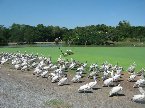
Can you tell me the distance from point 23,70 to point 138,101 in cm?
1332

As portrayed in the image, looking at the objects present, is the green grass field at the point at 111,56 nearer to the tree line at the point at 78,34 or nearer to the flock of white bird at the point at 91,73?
the flock of white bird at the point at 91,73

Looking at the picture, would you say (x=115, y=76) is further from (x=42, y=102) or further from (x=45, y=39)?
(x=45, y=39)

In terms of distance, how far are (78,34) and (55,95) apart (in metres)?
57.5

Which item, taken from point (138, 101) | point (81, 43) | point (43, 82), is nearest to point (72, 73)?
point (43, 82)

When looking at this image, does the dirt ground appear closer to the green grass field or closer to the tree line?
the green grass field

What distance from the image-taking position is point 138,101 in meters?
15.5

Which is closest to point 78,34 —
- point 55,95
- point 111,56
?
point 111,56

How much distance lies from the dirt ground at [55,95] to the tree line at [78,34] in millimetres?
41163

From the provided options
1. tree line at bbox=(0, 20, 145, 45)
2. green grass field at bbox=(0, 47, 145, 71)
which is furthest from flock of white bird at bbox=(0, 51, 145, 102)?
tree line at bbox=(0, 20, 145, 45)

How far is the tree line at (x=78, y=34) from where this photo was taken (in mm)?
72000

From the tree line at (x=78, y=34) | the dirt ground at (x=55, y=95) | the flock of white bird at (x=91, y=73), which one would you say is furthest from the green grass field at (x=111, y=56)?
the tree line at (x=78, y=34)

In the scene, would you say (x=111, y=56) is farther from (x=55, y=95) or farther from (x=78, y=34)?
(x=78, y=34)

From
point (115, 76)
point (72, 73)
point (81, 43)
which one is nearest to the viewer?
point (115, 76)

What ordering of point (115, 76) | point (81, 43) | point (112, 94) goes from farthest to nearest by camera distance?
point (81, 43), point (115, 76), point (112, 94)
